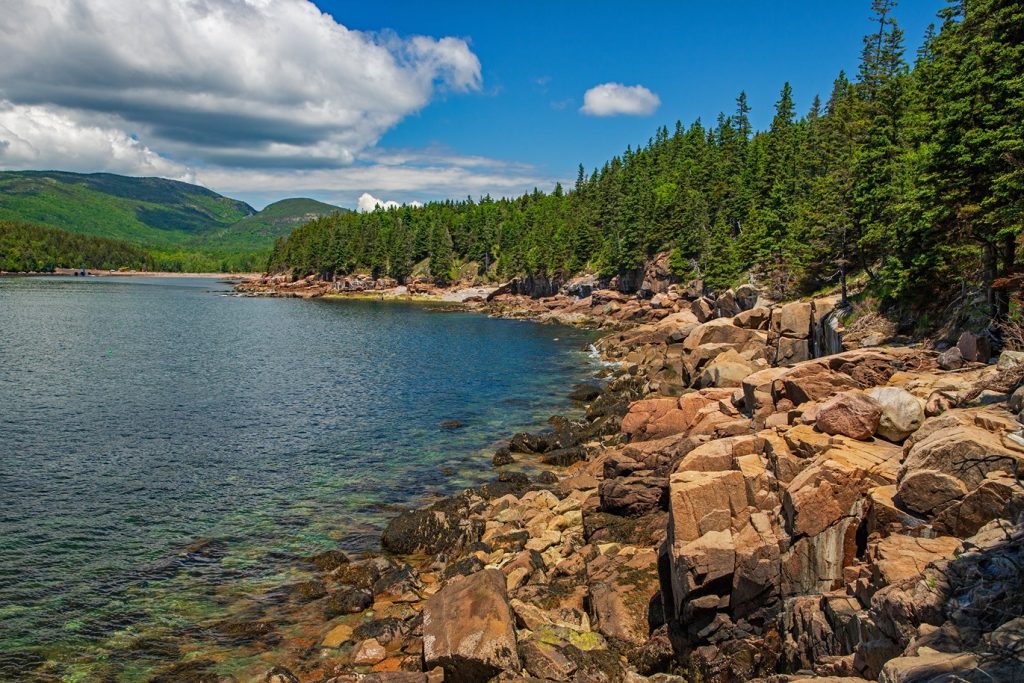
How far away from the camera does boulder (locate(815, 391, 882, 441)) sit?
17703mm

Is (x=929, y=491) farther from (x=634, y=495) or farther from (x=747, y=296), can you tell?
(x=747, y=296)

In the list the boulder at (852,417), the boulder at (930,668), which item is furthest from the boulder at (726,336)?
the boulder at (930,668)

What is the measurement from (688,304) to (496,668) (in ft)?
280

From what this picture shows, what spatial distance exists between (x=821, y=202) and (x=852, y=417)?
4377cm

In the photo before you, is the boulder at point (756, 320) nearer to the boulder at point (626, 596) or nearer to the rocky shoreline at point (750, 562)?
the rocky shoreline at point (750, 562)

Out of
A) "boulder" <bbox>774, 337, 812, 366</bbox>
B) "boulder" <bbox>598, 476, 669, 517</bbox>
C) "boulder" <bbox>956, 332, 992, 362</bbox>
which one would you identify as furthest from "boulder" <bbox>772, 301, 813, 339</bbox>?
"boulder" <bbox>598, 476, 669, 517</bbox>

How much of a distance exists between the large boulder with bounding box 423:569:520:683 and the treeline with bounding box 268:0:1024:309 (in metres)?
26.4

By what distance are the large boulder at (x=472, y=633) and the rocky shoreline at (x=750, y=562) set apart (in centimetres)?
5

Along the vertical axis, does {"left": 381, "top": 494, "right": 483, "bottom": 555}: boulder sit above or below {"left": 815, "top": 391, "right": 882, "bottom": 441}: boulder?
below

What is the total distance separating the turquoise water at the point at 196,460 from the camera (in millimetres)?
18266

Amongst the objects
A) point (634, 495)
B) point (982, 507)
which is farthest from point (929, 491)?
point (634, 495)

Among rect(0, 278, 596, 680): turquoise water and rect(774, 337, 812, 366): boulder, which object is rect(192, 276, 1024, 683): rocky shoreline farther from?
rect(774, 337, 812, 366): boulder

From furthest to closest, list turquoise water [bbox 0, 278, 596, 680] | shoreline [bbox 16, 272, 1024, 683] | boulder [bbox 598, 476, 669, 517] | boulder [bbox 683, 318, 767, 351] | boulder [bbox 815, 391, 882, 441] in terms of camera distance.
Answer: boulder [bbox 683, 318, 767, 351] < boulder [bbox 598, 476, 669, 517] < turquoise water [bbox 0, 278, 596, 680] < boulder [bbox 815, 391, 882, 441] < shoreline [bbox 16, 272, 1024, 683]

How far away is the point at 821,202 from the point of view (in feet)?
178
